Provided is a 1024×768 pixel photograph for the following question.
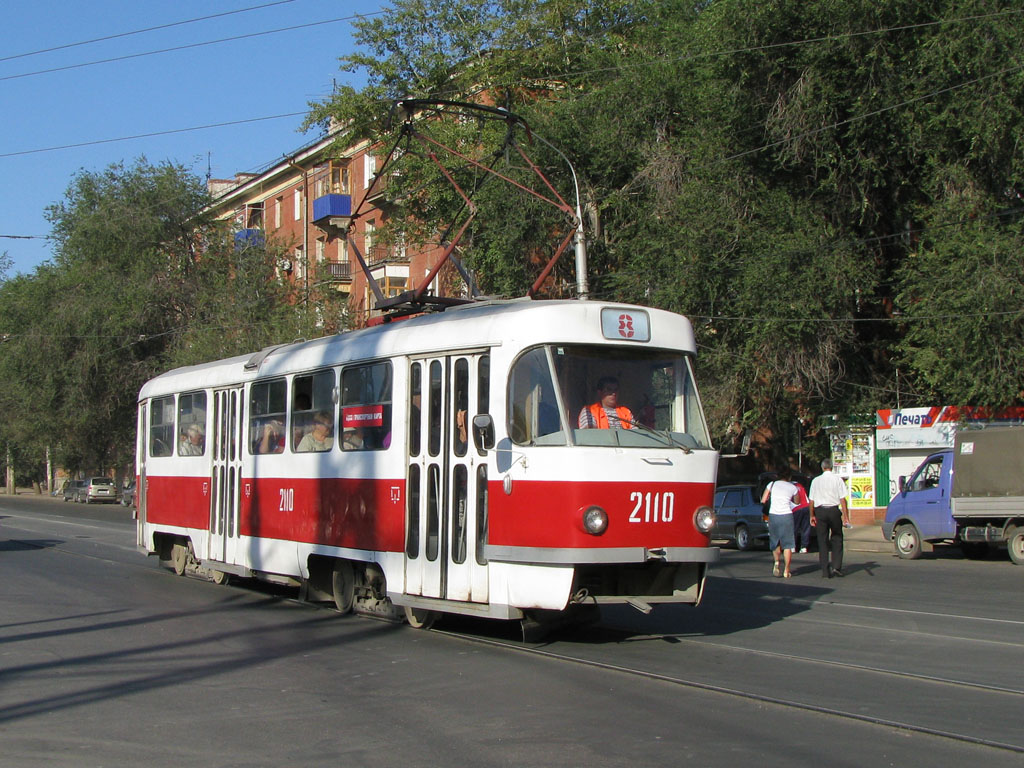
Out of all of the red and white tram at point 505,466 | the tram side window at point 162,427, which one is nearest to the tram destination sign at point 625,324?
the red and white tram at point 505,466

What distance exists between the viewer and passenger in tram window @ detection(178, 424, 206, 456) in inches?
641

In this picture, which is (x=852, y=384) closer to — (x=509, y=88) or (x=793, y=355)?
(x=793, y=355)

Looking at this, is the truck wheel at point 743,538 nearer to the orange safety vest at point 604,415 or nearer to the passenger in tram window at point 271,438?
the passenger in tram window at point 271,438

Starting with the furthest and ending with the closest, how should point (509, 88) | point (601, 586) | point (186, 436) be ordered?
point (509, 88), point (186, 436), point (601, 586)

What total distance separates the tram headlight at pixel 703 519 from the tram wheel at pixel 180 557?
9.96 metres

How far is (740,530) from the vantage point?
1082 inches

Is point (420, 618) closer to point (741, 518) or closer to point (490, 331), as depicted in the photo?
point (490, 331)

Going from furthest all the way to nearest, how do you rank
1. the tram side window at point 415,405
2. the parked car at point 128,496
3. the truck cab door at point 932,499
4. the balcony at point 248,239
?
the parked car at point 128,496 → the balcony at point 248,239 → the truck cab door at point 932,499 → the tram side window at point 415,405

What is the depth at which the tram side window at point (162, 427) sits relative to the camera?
57.6 feet

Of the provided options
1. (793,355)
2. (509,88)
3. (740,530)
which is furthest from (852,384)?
(509,88)

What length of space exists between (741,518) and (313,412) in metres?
17.0

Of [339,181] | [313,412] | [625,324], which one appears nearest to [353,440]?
[313,412]

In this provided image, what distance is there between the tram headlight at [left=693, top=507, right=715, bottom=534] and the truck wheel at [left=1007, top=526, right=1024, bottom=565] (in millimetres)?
13469

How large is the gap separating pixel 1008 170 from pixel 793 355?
6394 mm
